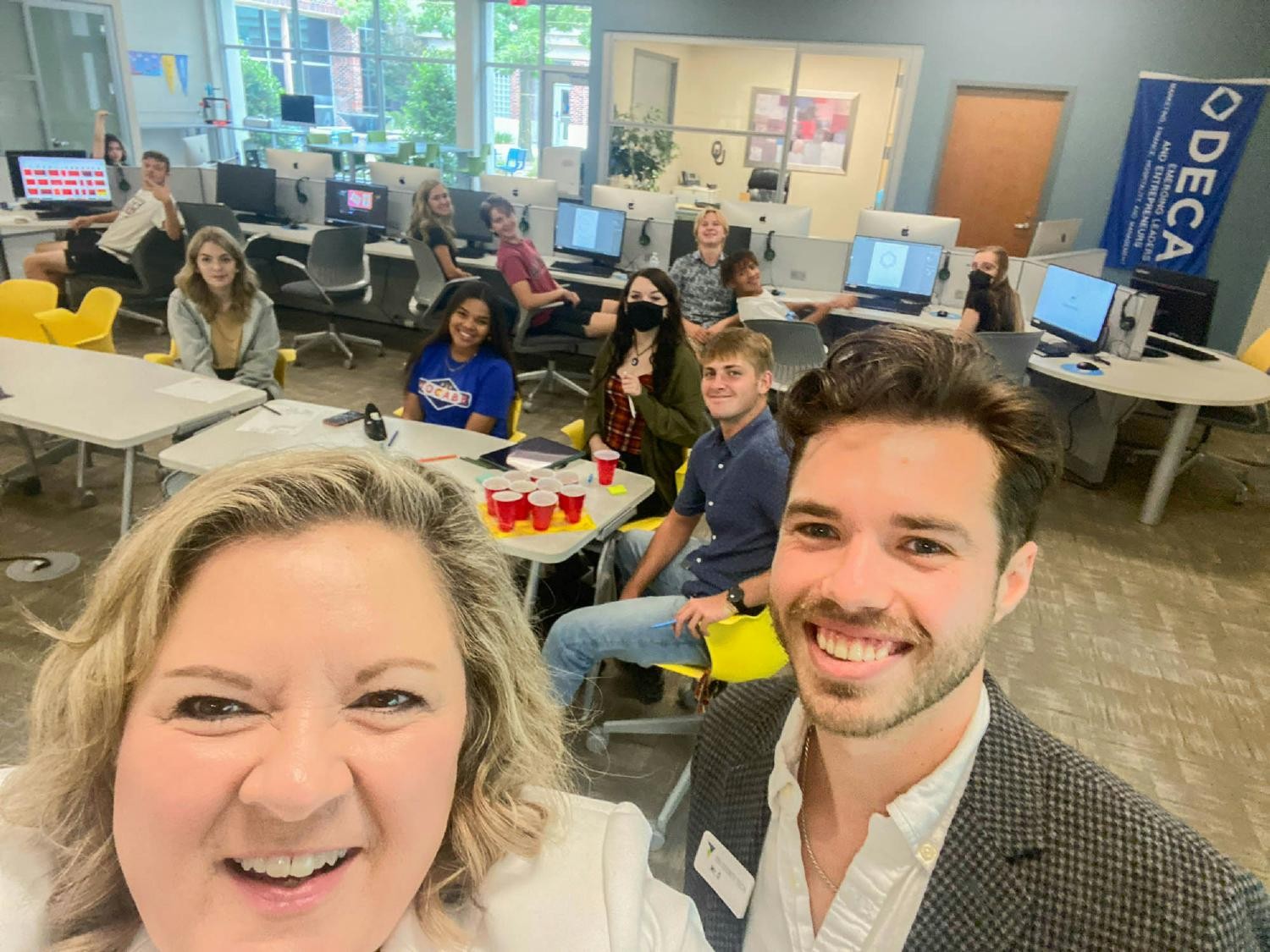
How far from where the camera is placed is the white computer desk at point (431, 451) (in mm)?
2238

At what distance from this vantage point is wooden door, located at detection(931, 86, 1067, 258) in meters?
7.09

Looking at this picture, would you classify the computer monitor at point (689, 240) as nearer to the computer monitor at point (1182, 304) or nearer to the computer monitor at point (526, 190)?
the computer monitor at point (526, 190)

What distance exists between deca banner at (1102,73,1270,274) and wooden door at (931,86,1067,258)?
0.66 m

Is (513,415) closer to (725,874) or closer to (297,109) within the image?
(725,874)

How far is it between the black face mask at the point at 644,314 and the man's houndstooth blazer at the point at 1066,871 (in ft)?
7.18

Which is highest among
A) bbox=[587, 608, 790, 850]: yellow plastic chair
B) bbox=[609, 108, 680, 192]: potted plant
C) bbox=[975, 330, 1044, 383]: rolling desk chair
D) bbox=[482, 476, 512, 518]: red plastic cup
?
bbox=[609, 108, 680, 192]: potted plant

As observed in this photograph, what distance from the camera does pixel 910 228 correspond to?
5.24m

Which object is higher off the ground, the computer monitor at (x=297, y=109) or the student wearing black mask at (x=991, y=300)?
the computer monitor at (x=297, y=109)

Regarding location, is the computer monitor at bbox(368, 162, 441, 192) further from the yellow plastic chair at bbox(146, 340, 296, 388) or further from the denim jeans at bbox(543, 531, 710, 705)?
the denim jeans at bbox(543, 531, 710, 705)

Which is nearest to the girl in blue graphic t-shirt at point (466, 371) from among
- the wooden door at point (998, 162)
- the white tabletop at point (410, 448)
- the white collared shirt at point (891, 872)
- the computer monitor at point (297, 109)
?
the white tabletop at point (410, 448)

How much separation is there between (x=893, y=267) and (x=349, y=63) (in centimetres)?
929

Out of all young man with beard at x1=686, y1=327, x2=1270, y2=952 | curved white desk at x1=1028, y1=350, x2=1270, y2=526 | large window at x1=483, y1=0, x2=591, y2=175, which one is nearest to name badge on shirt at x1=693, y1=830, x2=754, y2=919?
young man with beard at x1=686, y1=327, x2=1270, y2=952

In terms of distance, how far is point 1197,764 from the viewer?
2.51 m

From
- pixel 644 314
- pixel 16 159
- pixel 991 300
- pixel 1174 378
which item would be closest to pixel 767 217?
pixel 991 300
